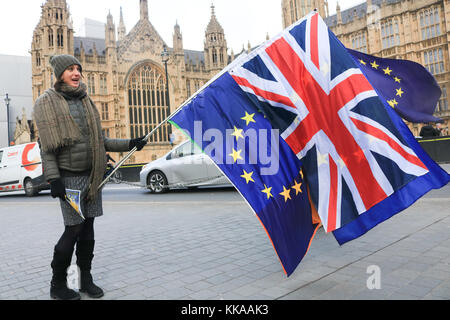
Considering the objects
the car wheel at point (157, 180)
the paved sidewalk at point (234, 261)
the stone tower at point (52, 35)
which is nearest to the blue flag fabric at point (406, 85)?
the paved sidewalk at point (234, 261)

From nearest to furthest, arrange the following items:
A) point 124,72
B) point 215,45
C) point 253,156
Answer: point 253,156
point 124,72
point 215,45

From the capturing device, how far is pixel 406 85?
14.4ft

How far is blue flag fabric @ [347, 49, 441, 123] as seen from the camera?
14.0 feet

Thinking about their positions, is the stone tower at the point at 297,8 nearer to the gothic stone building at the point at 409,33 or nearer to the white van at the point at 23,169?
the gothic stone building at the point at 409,33

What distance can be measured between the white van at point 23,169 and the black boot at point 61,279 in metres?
13.5

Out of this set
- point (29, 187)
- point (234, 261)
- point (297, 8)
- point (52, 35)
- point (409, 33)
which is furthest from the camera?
point (297, 8)

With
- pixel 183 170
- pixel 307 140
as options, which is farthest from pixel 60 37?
pixel 307 140

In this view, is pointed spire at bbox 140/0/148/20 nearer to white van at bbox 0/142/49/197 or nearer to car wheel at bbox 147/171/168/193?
white van at bbox 0/142/49/197

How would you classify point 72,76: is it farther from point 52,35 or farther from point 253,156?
point 52,35

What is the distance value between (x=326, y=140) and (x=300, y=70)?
72 cm

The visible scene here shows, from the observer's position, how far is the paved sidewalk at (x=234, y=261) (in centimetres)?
310

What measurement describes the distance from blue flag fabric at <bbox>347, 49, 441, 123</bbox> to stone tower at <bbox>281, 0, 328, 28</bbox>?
57.3 metres

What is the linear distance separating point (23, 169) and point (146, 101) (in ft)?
114

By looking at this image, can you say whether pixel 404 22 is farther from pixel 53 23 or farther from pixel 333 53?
pixel 333 53
